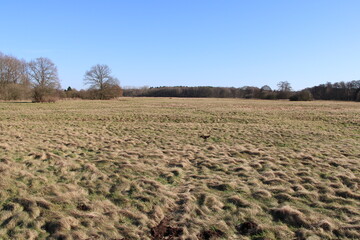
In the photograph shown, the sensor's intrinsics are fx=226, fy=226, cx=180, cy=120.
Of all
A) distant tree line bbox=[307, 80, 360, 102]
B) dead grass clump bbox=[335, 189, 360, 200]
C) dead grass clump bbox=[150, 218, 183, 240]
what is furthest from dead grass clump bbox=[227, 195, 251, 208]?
distant tree line bbox=[307, 80, 360, 102]

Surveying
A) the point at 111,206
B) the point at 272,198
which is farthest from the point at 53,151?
the point at 272,198

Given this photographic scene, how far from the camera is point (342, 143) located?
38.2 ft

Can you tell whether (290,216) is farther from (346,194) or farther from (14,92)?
(14,92)

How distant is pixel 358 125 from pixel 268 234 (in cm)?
1905

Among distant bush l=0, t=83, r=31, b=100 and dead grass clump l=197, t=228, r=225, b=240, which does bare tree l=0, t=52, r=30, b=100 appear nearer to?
distant bush l=0, t=83, r=31, b=100

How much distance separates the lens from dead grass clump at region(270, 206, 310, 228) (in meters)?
4.23

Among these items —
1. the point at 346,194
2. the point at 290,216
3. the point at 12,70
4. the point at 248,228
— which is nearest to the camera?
the point at 248,228

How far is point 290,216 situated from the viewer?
4.40 metres

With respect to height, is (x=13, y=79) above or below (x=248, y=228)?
above

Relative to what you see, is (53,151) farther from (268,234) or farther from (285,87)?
(285,87)

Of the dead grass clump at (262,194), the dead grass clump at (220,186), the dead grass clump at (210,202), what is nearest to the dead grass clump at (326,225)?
the dead grass clump at (262,194)

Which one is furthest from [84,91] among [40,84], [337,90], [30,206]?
[337,90]

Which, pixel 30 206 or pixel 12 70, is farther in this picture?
pixel 12 70

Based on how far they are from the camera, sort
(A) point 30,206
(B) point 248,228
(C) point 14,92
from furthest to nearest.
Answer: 1. (C) point 14,92
2. (A) point 30,206
3. (B) point 248,228
